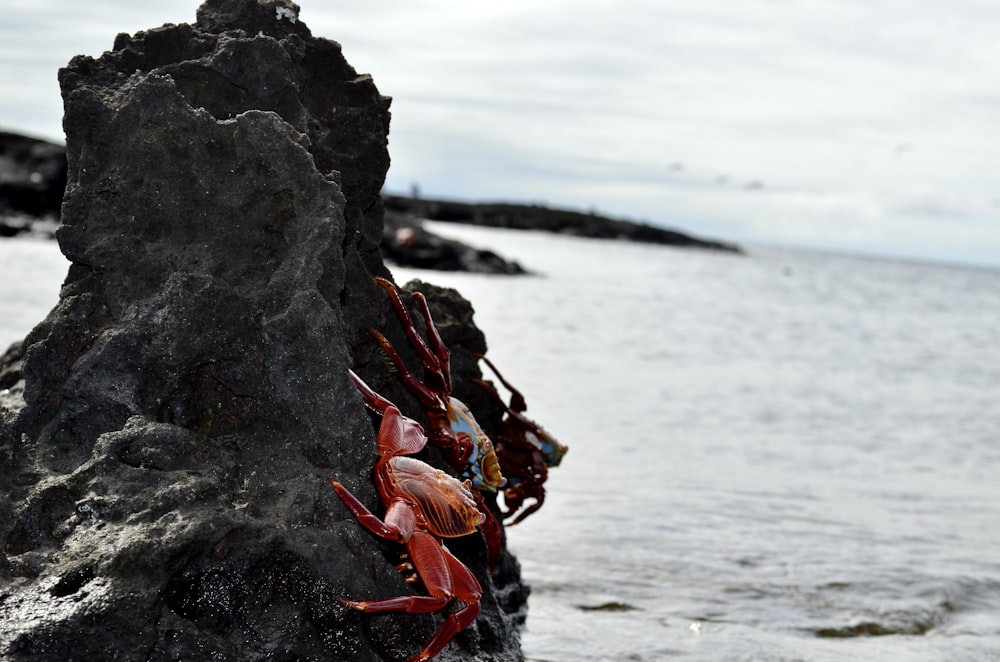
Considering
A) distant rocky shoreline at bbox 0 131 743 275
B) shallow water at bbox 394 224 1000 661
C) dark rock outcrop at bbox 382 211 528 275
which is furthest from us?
distant rocky shoreline at bbox 0 131 743 275

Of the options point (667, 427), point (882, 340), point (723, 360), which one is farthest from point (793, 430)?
point (882, 340)

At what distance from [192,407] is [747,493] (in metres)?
8.07

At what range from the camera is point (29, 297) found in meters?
21.0

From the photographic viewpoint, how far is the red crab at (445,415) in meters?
5.15

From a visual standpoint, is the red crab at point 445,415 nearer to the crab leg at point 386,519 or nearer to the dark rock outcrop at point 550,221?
the crab leg at point 386,519

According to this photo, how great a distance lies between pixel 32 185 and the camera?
45156mm

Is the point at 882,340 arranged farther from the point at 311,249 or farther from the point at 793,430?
the point at 311,249

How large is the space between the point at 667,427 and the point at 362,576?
35.6ft

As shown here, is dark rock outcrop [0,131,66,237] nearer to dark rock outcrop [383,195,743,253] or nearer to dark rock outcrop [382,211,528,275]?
dark rock outcrop [382,211,528,275]

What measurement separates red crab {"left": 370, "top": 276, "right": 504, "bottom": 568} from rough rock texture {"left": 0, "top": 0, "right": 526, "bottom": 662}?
31.1 inches

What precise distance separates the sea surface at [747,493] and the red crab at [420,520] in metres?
2.25

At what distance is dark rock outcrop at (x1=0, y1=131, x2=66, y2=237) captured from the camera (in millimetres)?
44625

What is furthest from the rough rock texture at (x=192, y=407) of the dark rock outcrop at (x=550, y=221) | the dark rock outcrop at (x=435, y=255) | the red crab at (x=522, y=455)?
the dark rock outcrop at (x=550, y=221)

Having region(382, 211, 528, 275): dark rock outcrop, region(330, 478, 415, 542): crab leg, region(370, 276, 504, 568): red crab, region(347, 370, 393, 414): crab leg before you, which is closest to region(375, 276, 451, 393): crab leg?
region(370, 276, 504, 568): red crab
